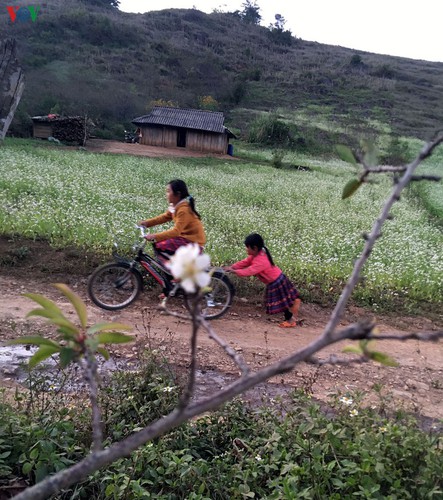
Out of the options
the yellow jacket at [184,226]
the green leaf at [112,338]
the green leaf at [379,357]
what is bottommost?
the yellow jacket at [184,226]

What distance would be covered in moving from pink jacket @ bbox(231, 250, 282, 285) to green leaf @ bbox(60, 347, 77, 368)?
4.97 m

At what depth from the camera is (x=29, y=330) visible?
5.36 m

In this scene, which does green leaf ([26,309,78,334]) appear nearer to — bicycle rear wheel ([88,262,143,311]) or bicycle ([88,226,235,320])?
bicycle ([88,226,235,320])

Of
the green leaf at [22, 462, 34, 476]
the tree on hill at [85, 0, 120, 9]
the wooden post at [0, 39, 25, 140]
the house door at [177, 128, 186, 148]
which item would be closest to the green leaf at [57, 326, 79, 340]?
the wooden post at [0, 39, 25, 140]

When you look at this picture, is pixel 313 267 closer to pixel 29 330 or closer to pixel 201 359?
pixel 201 359

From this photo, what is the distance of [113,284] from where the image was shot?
624 cm

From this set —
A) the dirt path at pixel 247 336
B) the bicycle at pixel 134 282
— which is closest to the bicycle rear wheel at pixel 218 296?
the bicycle at pixel 134 282

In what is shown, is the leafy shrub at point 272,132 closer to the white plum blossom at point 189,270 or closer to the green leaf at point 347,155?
the green leaf at point 347,155

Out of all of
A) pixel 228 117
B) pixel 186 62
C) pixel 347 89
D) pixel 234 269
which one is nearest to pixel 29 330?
pixel 234 269

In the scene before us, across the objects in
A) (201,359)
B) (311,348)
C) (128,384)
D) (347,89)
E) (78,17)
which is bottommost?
(201,359)

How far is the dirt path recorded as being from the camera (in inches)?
195

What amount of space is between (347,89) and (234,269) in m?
62.8

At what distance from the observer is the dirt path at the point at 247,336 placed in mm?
4945

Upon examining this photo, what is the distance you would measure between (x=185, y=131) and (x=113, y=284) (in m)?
29.0
